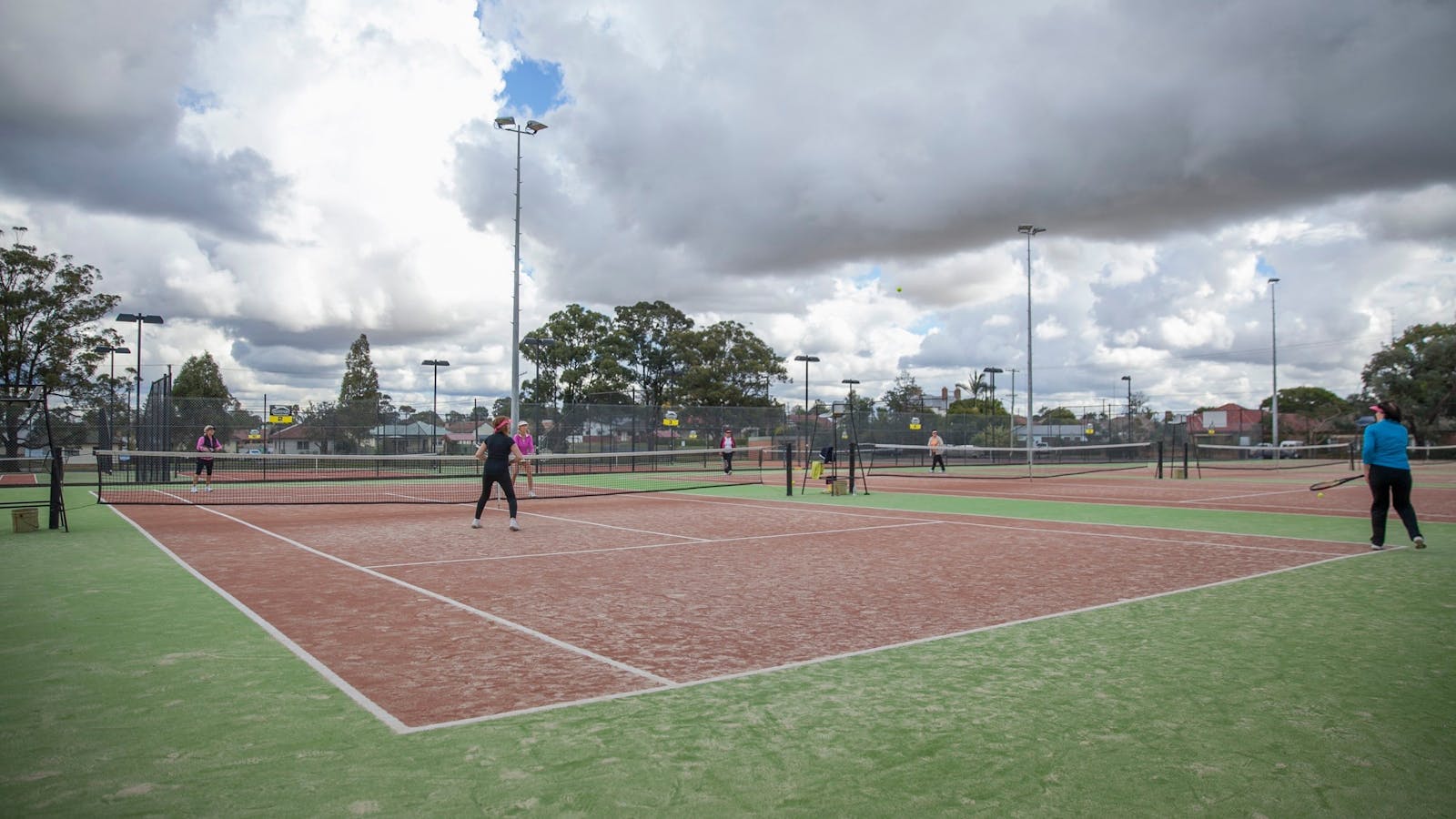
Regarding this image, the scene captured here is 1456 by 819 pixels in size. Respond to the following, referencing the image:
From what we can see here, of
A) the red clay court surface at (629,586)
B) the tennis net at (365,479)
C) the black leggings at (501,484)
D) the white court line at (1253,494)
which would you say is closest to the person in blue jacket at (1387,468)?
the red clay court surface at (629,586)

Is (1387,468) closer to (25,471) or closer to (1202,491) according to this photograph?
(1202,491)

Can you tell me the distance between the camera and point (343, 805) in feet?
10.6

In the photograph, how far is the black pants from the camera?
32.2 feet

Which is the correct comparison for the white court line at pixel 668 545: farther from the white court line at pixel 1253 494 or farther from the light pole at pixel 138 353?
the light pole at pixel 138 353

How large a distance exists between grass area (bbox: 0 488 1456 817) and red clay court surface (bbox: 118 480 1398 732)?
Result: 1.32 feet

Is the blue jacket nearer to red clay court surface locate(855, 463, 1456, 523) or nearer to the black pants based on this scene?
the black pants

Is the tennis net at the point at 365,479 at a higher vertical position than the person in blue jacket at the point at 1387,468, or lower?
lower

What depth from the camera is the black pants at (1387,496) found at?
981cm

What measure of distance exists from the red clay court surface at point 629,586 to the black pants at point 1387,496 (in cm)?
46

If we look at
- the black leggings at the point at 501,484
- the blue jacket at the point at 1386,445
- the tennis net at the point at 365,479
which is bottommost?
the tennis net at the point at 365,479

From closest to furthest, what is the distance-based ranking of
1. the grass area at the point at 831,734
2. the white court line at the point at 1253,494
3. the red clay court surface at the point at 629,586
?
the grass area at the point at 831,734 → the red clay court surface at the point at 629,586 → the white court line at the point at 1253,494

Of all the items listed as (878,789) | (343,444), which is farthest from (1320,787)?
(343,444)

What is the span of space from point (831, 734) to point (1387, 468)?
892 cm

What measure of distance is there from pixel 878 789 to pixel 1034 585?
5127 millimetres
